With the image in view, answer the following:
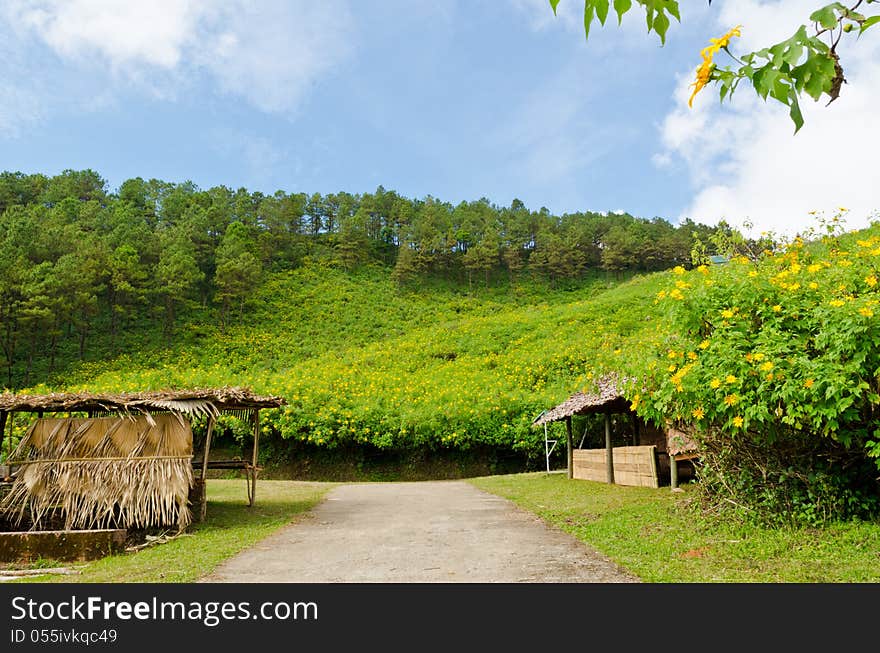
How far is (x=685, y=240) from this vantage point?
56281mm

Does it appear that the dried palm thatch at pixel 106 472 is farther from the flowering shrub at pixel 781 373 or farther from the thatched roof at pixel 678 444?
the thatched roof at pixel 678 444

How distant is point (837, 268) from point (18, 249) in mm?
38196

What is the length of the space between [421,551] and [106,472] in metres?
5.62

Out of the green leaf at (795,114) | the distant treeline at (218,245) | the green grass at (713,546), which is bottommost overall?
the green grass at (713,546)

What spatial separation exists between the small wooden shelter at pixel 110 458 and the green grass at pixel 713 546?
236 inches

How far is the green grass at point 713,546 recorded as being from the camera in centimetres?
529

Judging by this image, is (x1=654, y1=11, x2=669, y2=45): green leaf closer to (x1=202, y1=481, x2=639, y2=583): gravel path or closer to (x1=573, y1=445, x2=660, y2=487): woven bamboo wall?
(x1=202, y1=481, x2=639, y2=583): gravel path

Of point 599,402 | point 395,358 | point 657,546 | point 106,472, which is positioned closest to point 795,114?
point 657,546

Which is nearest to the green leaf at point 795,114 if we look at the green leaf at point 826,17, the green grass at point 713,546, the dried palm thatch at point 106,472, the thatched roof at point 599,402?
the green leaf at point 826,17

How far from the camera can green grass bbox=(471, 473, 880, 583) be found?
5285 millimetres

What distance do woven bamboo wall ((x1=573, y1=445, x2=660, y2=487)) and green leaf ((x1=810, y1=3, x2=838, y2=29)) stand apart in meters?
11.9

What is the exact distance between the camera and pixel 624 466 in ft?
46.1

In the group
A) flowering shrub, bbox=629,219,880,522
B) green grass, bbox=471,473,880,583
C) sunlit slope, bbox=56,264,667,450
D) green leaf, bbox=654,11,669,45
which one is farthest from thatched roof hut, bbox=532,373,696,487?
green leaf, bbox=654,11,669,45

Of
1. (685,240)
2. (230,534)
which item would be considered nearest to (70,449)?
Answer: (230,534)
